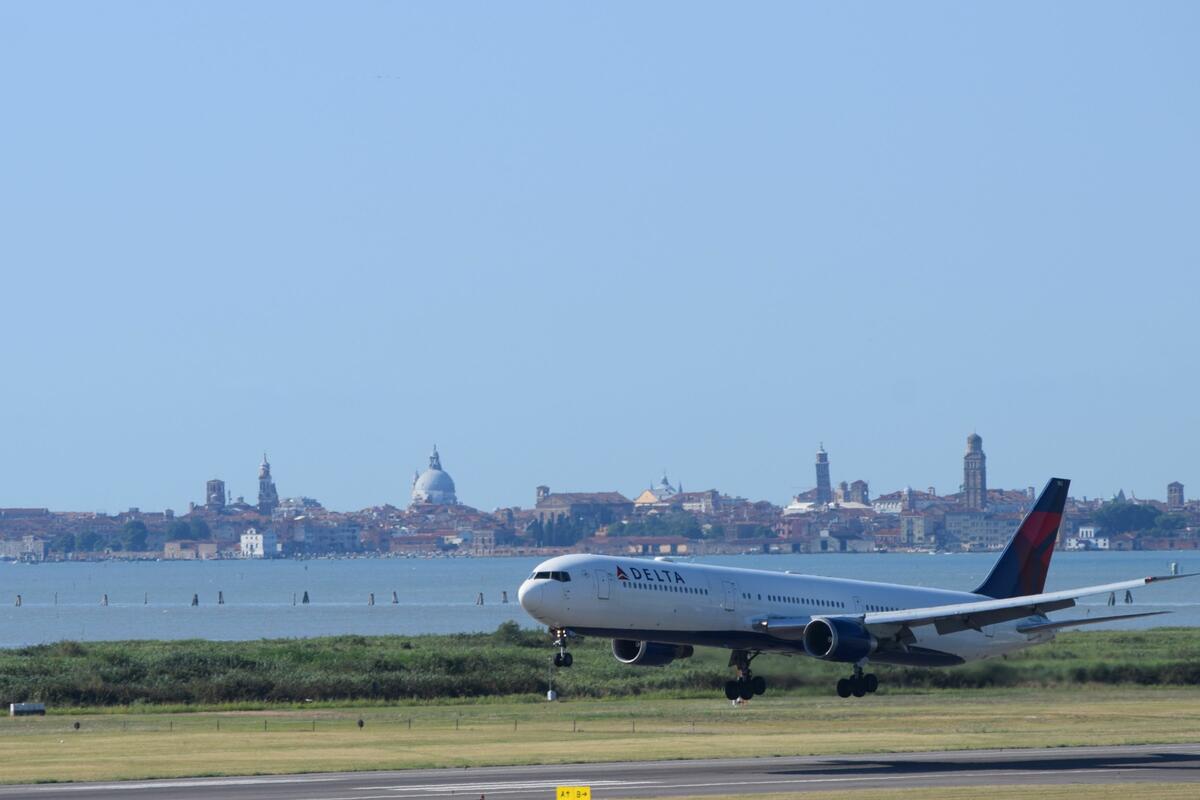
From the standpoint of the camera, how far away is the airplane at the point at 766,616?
223ft

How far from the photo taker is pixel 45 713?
286ft

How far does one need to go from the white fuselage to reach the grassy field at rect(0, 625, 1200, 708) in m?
5.80

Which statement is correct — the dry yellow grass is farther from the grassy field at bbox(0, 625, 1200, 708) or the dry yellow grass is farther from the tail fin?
the tail fin

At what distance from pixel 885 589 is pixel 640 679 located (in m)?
21.8

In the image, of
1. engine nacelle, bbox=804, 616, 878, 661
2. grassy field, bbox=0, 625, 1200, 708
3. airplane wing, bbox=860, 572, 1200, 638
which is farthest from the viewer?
grassy field, bbox=0, 625, 1200, 708

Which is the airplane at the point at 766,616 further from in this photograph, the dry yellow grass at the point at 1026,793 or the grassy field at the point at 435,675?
the dry yellow grass at the point at 1026,793

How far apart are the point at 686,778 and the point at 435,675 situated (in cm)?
4329

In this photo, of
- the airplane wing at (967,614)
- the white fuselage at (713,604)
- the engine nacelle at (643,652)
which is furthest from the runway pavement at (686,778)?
the airplane wing at (967,614)

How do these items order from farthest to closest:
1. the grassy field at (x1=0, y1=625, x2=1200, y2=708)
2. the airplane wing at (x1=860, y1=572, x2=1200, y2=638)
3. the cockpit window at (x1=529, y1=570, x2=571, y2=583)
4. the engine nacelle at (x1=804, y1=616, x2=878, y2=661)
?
the grassy field at (x1=0, y1=625, x2=1200, y2=708) < the airplane wing at (x1=860, y1=572, x2=1200, y2=638) < the engine nacelle at (x1=804, y1=616, x2=878, y2=661) < the cockpit window at (x1=529, y1=570, x2=571, y2=583)

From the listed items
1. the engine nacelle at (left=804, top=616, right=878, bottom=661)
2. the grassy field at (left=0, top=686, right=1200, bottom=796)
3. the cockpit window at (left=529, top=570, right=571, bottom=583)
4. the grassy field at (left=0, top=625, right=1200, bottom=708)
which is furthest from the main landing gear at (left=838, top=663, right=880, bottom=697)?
the cockpit window at (left=529, top=570, right=571, bottom=583)

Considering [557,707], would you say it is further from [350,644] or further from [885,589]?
[350,644]

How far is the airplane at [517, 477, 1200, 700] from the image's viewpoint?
223 feet

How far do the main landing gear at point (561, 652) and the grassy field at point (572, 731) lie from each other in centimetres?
322

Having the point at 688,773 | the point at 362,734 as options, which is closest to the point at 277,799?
the point at 688,773
